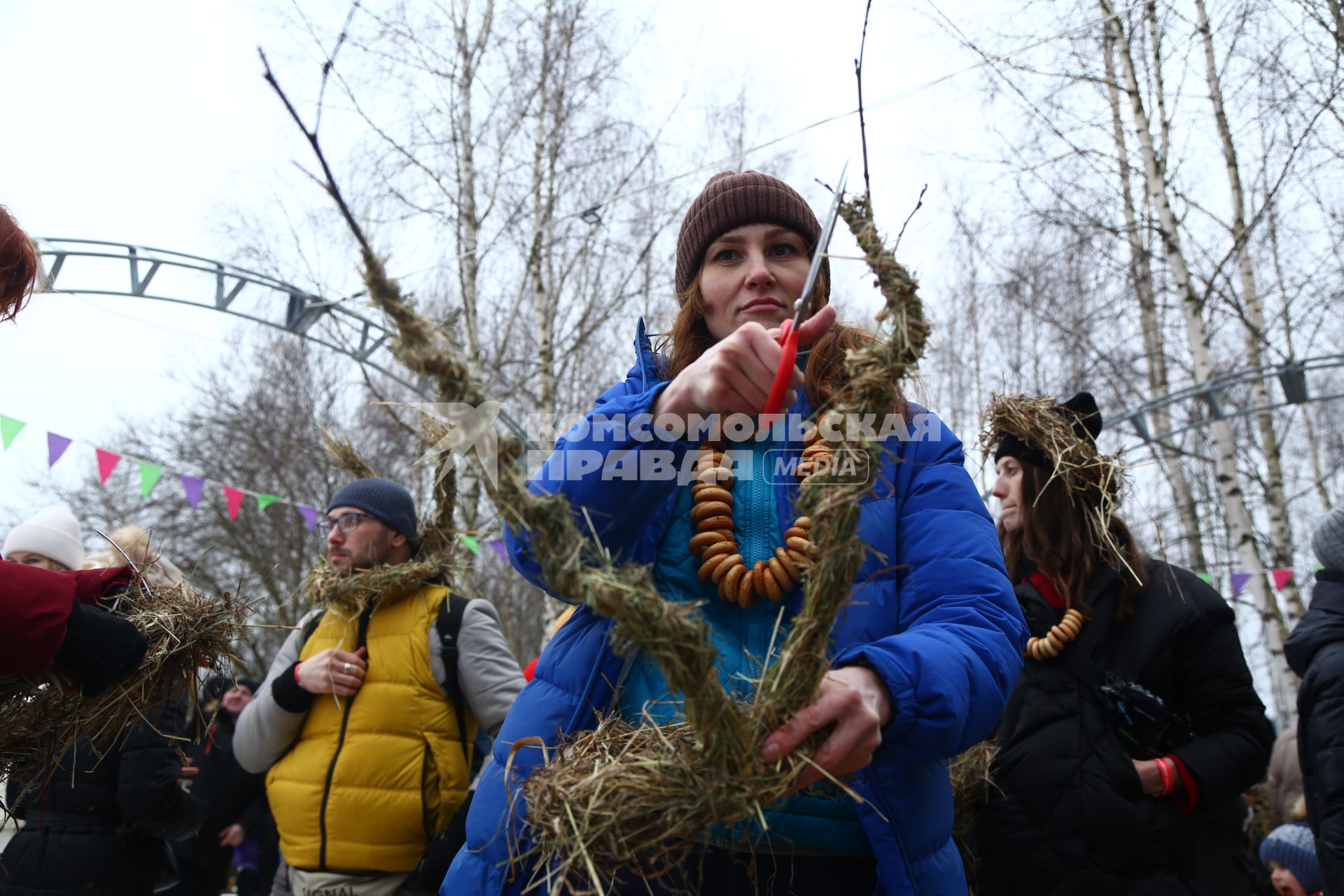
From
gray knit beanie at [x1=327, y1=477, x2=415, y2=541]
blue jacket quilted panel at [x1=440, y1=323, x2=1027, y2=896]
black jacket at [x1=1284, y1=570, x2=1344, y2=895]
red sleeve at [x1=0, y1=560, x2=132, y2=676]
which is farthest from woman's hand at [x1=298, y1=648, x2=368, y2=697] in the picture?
black jacket at [x1=1284, y1=570, x2=1344, y2=895]

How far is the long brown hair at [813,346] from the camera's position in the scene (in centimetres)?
169

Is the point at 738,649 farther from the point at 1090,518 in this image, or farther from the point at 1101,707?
the point at 1090,518

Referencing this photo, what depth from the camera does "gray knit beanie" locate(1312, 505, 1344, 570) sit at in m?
2.75

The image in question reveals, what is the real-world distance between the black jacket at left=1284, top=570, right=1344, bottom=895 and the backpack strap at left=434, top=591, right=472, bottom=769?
2.56m

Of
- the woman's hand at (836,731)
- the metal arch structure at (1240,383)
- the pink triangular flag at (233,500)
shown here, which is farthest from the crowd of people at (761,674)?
the pink triangular flag at (233,500)

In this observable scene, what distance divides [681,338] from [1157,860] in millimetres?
1832

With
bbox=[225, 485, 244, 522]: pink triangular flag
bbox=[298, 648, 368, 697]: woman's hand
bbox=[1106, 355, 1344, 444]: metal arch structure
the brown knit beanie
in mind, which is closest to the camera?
the brown knit beanie

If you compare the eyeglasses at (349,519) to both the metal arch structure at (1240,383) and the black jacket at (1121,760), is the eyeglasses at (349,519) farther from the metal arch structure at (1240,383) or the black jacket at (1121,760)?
the metal arch structure at (1240,383)

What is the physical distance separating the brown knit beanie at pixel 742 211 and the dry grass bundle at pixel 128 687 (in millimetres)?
1470

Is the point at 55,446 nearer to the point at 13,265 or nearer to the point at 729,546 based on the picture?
the point at 13,265

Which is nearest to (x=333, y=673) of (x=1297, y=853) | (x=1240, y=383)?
(x=1297, y=853)

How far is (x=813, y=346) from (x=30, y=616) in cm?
160

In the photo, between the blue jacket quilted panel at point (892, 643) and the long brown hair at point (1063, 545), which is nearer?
the blue jacket quilted panel at point (892, 643)

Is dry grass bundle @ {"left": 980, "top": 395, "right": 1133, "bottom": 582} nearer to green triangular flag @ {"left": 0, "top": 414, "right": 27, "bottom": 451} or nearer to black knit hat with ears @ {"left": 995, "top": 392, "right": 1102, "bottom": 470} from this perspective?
black knit hat with ears @ {"left": 995, "top": 392, "right": 1102, "bottom": 470}
